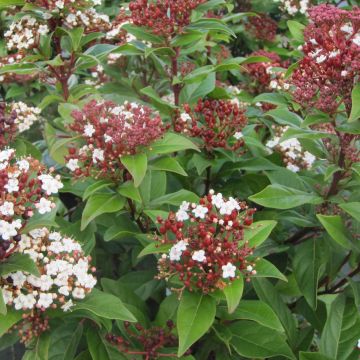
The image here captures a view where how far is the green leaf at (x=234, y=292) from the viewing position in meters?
1.48

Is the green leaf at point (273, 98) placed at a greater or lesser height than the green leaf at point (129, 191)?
greater

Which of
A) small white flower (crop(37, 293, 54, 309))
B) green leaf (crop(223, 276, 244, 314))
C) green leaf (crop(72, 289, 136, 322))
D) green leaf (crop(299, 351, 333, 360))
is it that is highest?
green leaf (crop(223, 276, 244, 314))

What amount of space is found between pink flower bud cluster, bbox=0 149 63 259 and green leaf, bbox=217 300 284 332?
69cm

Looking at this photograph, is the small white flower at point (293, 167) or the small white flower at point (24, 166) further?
the small white flower at point (293, 167)

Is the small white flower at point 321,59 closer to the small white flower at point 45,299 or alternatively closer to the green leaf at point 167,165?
the green leaf at point 167,165

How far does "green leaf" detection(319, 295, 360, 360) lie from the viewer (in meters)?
1.88

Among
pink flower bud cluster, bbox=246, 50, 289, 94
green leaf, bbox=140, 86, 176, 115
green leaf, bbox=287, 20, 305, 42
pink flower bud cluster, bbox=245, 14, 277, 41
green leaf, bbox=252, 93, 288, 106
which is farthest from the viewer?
pink flower bud cluster, bbox=245, 14, 277, 41

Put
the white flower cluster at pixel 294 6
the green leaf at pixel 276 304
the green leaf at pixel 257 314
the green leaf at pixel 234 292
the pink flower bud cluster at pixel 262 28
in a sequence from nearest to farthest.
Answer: the green leaf at pixel 234 292
the green leaf at pixel 257 314
the green leaf at pixel 276 304
the white flower cluster at pixel 294 6
the pink flower bud cluster at pixel 262 28

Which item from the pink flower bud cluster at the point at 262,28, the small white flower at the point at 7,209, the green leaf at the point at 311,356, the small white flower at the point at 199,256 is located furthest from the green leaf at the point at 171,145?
the pink flower bud cluster at the point at 262,28

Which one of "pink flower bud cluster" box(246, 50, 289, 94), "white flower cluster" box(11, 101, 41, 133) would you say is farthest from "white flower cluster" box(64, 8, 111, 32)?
"pink flower bud cluster" box(246, 50, 289, 94)

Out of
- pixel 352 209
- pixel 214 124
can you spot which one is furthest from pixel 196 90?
pixel 352 209

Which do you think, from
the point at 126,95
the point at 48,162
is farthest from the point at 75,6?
the point at 48,162

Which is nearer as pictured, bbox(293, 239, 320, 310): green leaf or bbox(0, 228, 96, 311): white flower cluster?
bbox(0, 228, 96, 311): white flower cluster

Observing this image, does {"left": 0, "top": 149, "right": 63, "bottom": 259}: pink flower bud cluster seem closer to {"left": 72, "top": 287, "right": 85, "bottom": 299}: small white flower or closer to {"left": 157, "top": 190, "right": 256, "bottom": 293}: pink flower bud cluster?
{"left": 72, "top": 287, "right": 85, "bottom": 299}: small white flower
